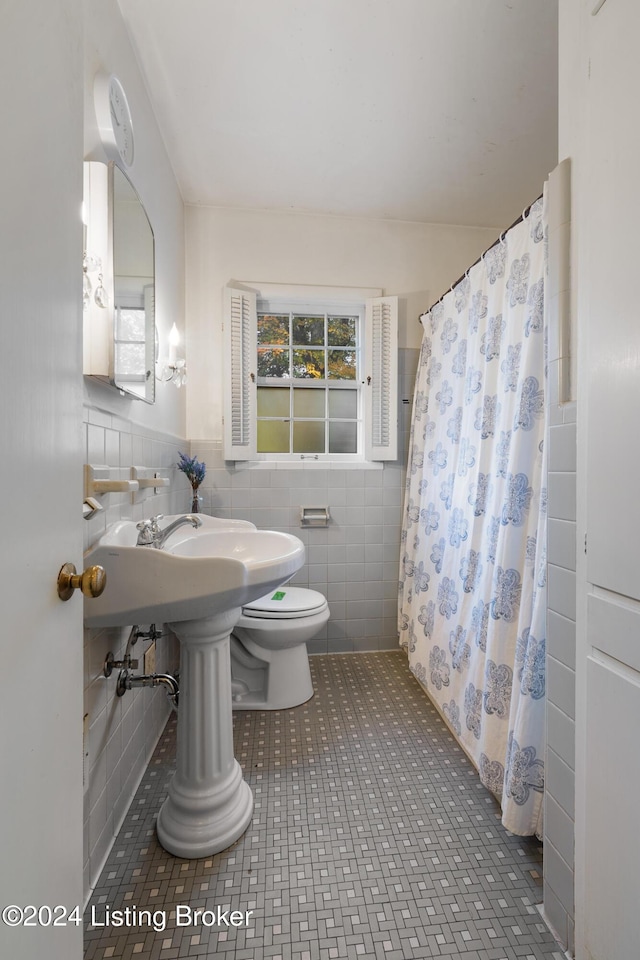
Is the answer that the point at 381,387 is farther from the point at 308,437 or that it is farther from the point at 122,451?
the point at 122,451

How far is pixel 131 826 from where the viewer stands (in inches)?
50.2

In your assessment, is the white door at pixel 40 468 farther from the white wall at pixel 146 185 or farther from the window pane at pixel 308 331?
the window pane at pixel 308 331

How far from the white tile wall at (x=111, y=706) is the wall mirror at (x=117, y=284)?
0.15 meters

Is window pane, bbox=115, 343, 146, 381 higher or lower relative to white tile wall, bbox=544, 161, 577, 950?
higher

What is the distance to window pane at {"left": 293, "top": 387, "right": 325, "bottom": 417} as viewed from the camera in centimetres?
251

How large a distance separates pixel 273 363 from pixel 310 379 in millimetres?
233

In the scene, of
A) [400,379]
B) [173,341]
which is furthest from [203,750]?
[400,379]

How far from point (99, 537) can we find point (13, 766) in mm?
734

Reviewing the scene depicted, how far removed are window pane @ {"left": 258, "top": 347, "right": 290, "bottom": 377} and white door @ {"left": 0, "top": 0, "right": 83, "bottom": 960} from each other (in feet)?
5.97

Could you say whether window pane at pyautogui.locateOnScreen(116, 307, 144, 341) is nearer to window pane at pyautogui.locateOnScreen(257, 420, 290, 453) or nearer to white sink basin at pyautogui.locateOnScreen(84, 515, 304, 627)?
white sink basin at pyautogui.locateOnScreen(84, 515, 304, 627)

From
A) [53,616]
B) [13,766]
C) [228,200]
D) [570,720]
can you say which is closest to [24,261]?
[53,616]

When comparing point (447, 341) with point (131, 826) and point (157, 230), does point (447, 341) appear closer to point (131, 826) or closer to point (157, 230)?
point (157, 230)

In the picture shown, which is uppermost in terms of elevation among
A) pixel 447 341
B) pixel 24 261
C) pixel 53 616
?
pixel 447 341

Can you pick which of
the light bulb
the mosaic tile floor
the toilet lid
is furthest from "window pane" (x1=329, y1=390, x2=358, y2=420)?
the mosaic tile floor
